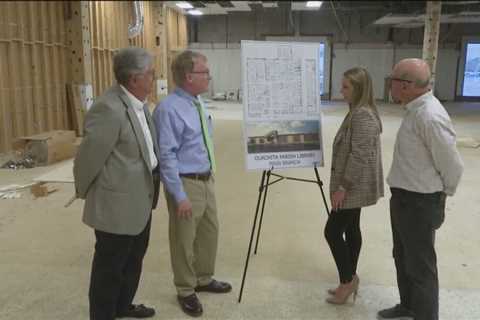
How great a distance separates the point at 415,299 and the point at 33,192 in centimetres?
390

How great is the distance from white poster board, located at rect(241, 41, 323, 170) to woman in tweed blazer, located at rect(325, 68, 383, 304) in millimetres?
335

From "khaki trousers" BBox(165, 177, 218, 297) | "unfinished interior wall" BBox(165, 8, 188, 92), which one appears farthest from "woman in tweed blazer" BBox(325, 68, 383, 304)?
"unfinished interior wall" BBox(165, 8, 188, 92)

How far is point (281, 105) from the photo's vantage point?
8.69 feet

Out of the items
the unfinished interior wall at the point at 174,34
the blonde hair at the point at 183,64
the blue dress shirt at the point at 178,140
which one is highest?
the unfinished interior wall at the point at 174,34

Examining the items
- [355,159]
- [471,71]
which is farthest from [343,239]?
[471,71]

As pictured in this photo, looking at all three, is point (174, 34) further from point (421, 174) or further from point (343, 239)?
point (421, 174)

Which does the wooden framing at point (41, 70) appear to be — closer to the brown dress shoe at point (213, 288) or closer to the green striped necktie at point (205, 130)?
the green striped necktie at point (205, 130)

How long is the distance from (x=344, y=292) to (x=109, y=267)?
130cm

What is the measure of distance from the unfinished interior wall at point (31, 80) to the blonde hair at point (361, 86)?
5.07 m

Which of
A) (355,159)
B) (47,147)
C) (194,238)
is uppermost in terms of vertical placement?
(355,159)

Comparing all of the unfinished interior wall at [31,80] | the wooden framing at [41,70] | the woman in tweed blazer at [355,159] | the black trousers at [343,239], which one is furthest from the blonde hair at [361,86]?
the unfinished interior wall at [31,80]

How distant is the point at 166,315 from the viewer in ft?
8.08

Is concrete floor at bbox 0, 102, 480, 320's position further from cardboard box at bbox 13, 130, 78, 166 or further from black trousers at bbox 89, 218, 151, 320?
cardboard box at bbox 13, 130, 78, 166

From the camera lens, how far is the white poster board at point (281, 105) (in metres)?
2.60
